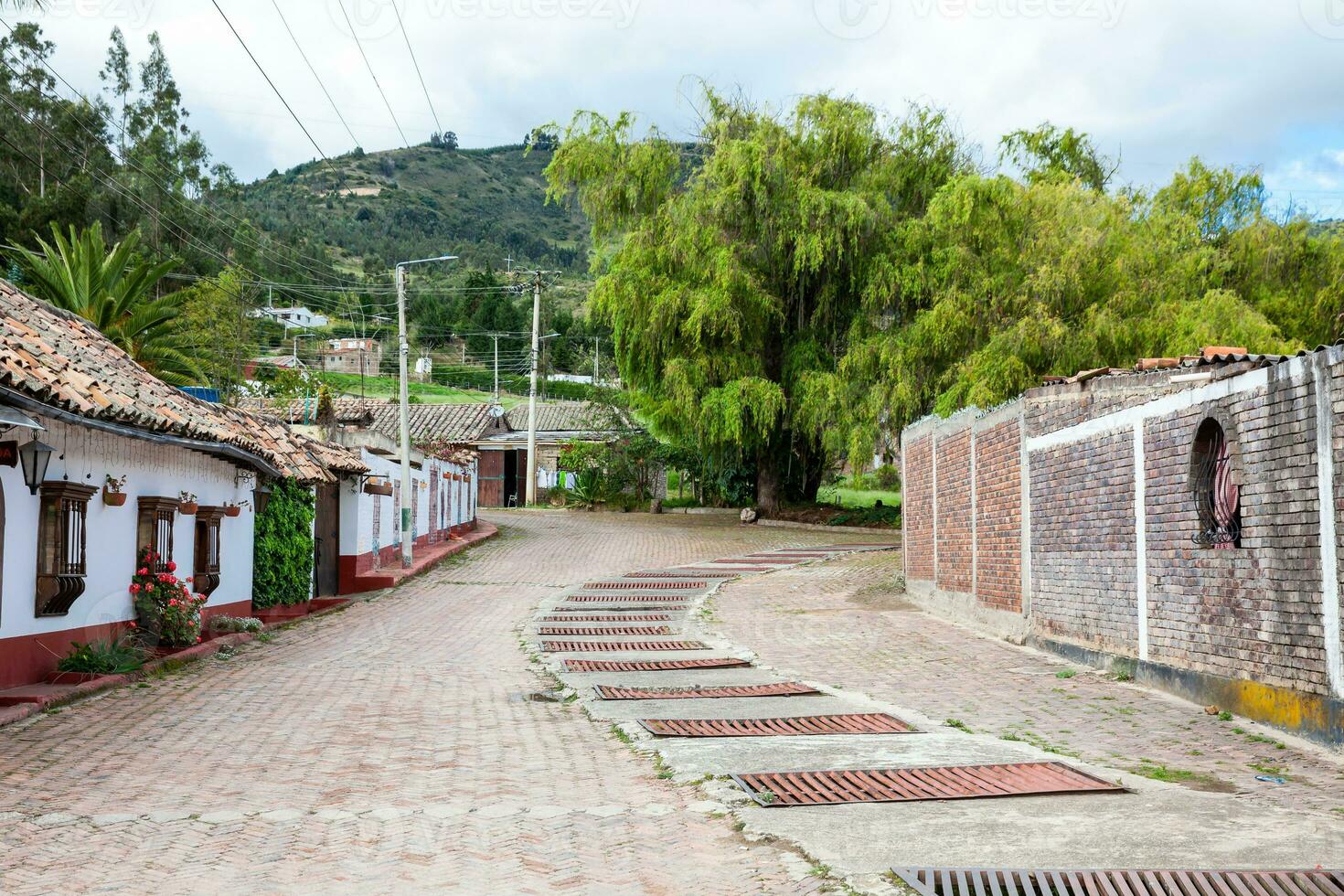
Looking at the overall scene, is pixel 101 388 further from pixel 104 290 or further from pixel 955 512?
pixel 104 290

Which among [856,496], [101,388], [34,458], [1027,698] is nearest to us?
[1027,698]

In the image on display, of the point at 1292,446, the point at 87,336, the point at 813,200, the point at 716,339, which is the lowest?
the point at 1292,446

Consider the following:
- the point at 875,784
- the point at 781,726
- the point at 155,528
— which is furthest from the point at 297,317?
the point at 875,784

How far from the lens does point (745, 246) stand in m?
32.9

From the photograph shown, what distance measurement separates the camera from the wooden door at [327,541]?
22375 mm

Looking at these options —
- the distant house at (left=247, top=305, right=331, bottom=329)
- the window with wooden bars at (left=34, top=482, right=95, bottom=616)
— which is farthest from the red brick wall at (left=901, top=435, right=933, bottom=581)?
the distant house at (left=247, top=305, right=331, bottom=329)

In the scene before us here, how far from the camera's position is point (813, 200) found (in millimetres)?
31812

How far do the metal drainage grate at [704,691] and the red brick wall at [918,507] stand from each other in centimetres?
768

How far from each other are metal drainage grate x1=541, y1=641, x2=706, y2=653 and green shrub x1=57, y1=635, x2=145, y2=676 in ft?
15.6

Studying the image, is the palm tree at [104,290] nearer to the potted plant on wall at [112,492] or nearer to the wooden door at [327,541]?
the wooden door at [327,541]

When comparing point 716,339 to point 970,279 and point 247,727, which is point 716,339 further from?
point 247,727

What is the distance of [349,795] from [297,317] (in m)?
93.0

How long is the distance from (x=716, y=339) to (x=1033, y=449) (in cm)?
2038

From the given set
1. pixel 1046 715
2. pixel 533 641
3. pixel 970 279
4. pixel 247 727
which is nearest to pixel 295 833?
pixel 247 727
